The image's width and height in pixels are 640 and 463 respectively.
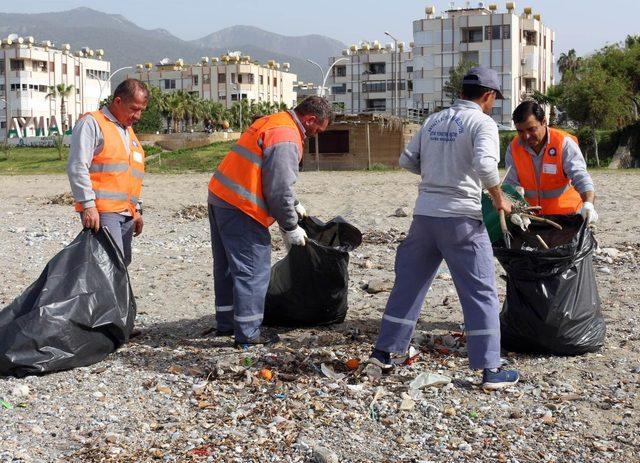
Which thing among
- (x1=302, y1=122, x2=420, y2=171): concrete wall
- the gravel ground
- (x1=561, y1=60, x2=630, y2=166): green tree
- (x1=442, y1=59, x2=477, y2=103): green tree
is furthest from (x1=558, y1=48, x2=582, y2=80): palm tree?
the gravel ground

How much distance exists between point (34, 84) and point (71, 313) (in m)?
Answer: 91.3

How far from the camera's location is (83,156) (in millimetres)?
5230

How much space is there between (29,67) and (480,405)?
9281 cm

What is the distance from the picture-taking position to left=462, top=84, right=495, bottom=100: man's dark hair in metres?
4.57

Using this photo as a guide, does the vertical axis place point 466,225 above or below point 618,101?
below

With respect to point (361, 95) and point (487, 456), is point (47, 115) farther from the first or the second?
point (487, 456)

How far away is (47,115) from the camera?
302 feet

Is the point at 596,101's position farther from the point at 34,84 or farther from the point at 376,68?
the point at 34,84

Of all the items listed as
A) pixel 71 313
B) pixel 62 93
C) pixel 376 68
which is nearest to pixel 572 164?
pixel 71 313

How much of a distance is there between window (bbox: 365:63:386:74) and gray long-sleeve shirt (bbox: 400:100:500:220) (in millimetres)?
95522

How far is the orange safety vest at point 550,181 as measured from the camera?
5504mm

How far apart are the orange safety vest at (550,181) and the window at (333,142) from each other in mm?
28138

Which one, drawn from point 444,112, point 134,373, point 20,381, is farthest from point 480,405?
point 20,381

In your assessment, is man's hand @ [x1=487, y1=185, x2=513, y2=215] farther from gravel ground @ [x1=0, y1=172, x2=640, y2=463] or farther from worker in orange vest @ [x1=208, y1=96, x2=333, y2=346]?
worker in orange vest @ [x1=208, y1=96, x2=333, y2=346]
